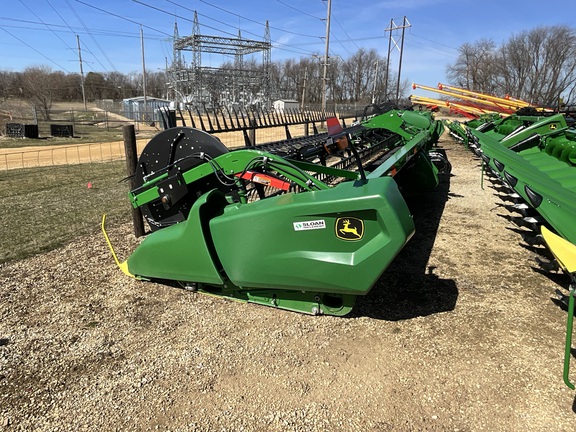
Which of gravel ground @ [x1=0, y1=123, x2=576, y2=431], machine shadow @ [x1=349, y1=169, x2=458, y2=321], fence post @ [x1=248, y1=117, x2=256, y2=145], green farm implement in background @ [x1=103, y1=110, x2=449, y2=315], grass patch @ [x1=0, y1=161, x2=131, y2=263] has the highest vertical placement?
fence post @ [x1=248, y1=117, x2=256, y2=145]

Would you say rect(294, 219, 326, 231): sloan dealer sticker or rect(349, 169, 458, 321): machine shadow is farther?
rect(349, 169, 458, 321): machine shadow

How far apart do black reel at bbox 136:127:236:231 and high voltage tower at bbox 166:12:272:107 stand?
45.5m

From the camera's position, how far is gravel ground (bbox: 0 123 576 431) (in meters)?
2.33

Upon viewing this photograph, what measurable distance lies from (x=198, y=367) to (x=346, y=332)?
1135 millimetres

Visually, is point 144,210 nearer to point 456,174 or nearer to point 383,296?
point 383,296

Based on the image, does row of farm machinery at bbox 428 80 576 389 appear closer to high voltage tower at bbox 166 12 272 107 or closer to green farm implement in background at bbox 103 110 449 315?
green farm implement in background at bbox 103 110 449 315

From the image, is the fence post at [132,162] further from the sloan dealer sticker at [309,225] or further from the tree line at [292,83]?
the tree line at [292,83]

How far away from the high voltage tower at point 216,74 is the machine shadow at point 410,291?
150 feet

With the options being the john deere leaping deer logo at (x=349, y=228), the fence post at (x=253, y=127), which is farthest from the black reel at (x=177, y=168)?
the fence post at (x=253, y=127)

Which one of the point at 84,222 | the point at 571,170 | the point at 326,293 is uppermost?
the point at 571,170

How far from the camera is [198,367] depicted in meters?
2.75

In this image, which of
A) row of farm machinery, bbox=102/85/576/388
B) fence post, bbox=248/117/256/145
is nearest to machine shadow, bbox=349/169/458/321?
A: row of farm machinery, bbox=102/85/576/388

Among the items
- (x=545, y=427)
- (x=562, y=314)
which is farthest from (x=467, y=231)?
(x=545, y=427)

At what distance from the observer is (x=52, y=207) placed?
720 centimetres
